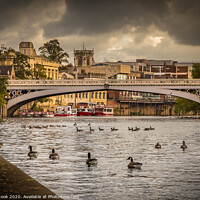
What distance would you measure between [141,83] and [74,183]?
94786 millimetres

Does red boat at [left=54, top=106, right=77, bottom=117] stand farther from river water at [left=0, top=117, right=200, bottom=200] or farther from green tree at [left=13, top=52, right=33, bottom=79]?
river water at [left=0, top=117, right=200, bottom=200]

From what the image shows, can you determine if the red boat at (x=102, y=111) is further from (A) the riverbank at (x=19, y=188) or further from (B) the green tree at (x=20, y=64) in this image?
(A) the riverbank at (x=19, y=188)

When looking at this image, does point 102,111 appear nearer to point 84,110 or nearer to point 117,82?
point 84,110

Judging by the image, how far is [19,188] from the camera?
22.5 meters

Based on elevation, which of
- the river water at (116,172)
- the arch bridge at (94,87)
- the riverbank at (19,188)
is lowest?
the river water at (116,172)

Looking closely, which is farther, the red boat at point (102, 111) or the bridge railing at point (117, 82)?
the red boat at point (102, 111)

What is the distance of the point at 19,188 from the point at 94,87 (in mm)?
104125

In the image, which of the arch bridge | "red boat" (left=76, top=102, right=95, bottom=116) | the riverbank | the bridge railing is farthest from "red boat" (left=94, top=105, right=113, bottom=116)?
the riverbank

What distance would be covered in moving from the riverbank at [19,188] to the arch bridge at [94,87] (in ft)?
309

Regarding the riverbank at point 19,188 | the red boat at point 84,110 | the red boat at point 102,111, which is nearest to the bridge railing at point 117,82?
the red boat at point 84,110

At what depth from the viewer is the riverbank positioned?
69.2ft

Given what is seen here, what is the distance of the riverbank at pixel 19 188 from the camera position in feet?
69.2

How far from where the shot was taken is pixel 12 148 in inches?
1964

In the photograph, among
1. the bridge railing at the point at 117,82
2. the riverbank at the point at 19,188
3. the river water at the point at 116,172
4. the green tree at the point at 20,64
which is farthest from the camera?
the green tree at the point at 20,64
